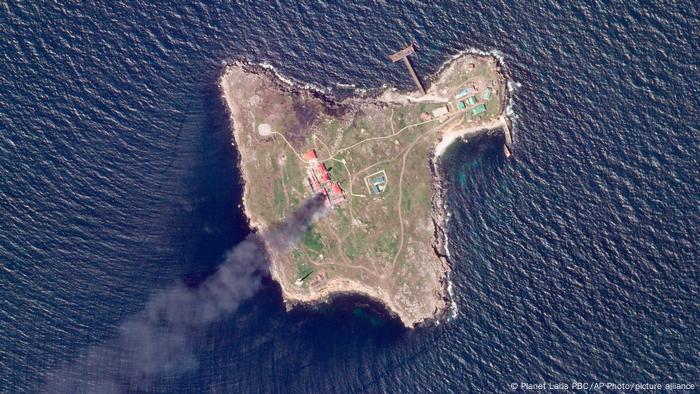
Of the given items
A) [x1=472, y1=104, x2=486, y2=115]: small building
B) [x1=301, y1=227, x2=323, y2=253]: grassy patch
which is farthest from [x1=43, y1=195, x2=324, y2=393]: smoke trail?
[x1=472, y1=104, x2=486, y2=115]: small building

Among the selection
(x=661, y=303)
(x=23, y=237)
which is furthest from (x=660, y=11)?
(x=23, y=237)

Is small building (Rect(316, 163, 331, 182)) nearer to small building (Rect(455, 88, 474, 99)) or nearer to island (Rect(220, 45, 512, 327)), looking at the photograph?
island (Rect(220, 45, 512, 327))

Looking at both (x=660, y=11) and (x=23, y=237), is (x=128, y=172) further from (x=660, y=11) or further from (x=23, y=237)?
(x=660, y=11)

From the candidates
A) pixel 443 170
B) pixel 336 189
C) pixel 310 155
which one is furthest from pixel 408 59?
pixel 336 189

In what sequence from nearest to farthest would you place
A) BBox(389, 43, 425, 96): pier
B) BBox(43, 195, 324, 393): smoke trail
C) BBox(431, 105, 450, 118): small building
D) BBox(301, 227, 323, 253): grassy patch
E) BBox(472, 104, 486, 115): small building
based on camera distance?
BBox(472, 104, 486, 115): small building, BBox(431, 105, 450, 118): small building, BBox(389, 43, 425, 96): pier, BBox(43, 195, 324, 393): smoke trail, BBox(301, 227, 323, 253): grassy patch

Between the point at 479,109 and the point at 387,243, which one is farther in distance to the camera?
the point at 387,243

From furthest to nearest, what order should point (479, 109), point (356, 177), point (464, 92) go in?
1. point (356, 177)
2. point (464, 92)
3. point (479, 109)

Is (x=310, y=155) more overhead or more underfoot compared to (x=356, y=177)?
more overhead

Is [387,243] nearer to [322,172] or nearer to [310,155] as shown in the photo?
[322,172]
